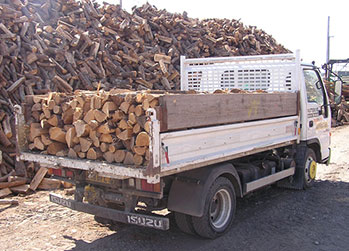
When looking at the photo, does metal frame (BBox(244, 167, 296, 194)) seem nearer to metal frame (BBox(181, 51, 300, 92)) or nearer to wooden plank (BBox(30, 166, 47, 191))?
metal frame (BBox(181, 51, 300, 92))

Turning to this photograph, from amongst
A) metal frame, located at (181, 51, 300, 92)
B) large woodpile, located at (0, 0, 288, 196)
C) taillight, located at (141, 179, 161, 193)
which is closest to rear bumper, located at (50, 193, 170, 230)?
taillight, located at (141, 179, 161, 193)

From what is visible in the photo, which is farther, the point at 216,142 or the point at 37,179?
the point at 37,179

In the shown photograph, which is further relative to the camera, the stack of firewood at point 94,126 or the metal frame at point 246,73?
the metal frame at point 246,73

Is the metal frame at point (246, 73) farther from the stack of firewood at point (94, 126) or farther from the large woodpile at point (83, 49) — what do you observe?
the stack of firewood at point (94, 126)

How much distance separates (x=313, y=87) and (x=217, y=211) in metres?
3.68

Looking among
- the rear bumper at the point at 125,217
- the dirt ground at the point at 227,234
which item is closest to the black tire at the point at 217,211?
the dirt ground at the point at 227,234

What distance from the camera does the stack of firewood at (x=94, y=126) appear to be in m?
4.03

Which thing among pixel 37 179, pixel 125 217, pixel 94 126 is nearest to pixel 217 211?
pixel 125 217

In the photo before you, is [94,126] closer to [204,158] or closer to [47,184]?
[204,158]

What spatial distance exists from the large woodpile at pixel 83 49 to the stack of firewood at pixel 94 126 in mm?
2673

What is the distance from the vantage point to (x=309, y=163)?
741 centimetres

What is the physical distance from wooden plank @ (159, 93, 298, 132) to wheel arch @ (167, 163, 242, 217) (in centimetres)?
64

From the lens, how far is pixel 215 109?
459 centimetres

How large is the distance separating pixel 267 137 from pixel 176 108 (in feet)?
7.61
